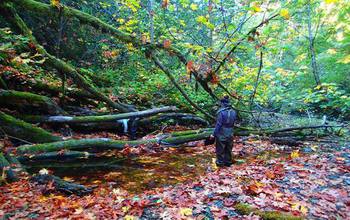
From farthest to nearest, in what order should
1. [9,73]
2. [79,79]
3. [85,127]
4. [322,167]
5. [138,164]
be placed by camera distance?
[85,127]
[9,73]
[79,79]
[138,164]
[322,167]

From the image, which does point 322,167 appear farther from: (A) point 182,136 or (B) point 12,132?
(B) point 12,132

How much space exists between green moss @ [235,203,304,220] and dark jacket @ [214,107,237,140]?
424 centimetres

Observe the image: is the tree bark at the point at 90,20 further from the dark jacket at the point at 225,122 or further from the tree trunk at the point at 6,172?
the tree trunk at the point at 6,172

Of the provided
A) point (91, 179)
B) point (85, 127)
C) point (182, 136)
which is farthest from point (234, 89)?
point (91, 179)

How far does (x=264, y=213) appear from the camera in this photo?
4.59 metres

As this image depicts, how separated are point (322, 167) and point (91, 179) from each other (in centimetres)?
597

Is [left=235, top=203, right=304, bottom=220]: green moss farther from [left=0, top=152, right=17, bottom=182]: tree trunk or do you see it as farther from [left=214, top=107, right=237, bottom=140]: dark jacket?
[left=0, top=152, right=17, bottom=182]: tree trunk

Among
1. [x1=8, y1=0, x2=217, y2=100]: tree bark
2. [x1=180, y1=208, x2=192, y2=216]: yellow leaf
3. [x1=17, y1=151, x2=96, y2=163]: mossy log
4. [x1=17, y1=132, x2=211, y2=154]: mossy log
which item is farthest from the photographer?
[x1=8, y1=0, x2=217, y2=100]: tree bark

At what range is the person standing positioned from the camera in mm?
9117

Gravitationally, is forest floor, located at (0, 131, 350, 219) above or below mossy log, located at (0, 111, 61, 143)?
below

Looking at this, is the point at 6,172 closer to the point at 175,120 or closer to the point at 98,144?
the point at 98,144

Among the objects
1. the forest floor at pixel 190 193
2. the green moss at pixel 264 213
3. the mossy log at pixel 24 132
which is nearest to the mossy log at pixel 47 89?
the mossy log at pixel 24 132

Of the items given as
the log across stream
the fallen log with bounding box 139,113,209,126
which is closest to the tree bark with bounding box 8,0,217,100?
the fallen log with bounding box 139,113,209,126

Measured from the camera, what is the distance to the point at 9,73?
11617 millimetres
